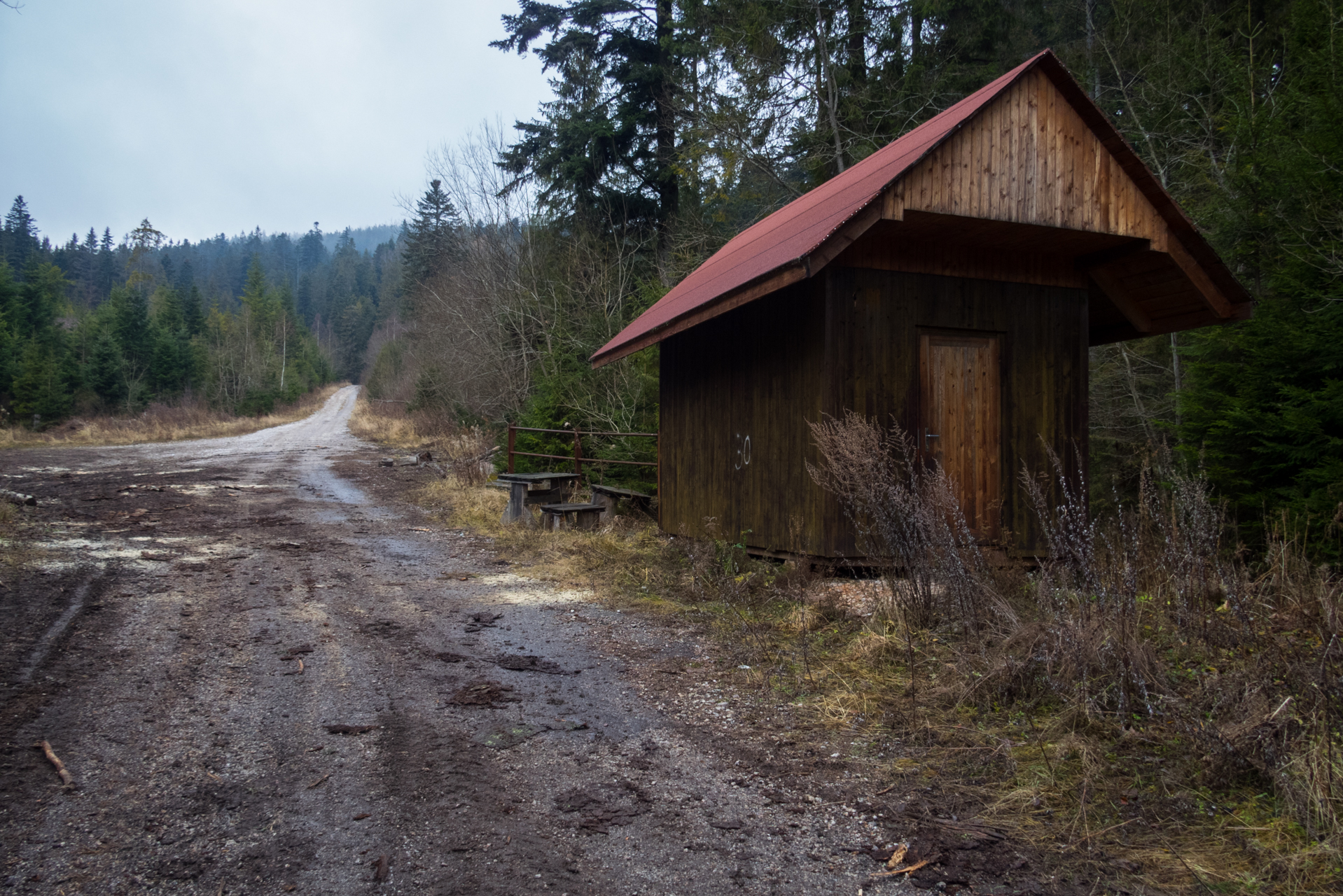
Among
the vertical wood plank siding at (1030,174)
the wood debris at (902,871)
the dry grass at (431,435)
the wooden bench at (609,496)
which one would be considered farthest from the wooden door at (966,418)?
the dry grass at (431,435)

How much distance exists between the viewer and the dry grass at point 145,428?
28.2 meters

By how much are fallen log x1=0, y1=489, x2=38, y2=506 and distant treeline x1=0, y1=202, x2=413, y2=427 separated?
2474 centimetres

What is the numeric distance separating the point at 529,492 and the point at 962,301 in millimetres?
6944

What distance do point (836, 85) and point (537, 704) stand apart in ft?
51.8

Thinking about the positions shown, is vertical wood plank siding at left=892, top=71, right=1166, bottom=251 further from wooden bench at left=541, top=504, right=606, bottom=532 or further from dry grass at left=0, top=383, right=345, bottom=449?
dry grass at left=0, top=383, right=345, bottom=449

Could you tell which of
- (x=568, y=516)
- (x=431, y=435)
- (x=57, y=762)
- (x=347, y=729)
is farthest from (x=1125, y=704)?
(x=431, y=435)

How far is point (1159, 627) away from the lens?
4.09 meters

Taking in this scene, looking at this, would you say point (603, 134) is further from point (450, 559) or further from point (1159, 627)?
point (1159, 627)

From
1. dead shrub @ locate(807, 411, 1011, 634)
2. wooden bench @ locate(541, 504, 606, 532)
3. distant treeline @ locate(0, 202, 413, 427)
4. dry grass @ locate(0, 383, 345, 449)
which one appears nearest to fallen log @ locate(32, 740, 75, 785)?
dead shrub @ locate(807, 411, 1011, 634)

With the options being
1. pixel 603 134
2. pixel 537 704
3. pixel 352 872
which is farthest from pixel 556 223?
pixel 352 872

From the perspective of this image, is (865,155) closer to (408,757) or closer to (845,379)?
(845,379)

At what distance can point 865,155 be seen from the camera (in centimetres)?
1623

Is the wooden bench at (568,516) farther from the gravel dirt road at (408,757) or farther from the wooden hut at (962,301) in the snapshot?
the gravel dirt road at (408,757)

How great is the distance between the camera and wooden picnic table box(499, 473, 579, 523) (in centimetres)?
1164
